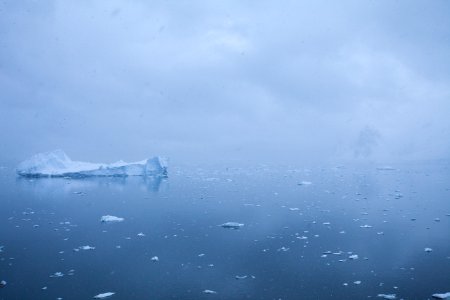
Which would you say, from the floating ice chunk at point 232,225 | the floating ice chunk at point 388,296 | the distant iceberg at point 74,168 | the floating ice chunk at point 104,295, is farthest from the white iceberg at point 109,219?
the distant iceberg at point 74,168

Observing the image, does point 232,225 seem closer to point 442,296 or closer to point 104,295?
point 104,295

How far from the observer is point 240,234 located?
11945 mm

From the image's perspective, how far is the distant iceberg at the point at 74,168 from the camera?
105 feet

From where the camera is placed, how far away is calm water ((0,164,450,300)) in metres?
7.42

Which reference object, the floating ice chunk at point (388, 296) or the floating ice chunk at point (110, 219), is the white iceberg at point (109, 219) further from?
the floating ice chunk at point (388, 296)

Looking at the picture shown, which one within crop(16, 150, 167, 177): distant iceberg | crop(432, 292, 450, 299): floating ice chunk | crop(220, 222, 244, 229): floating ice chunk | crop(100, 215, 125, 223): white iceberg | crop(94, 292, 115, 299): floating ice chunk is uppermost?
crop(16, 150, 167, 177): distant iceberg

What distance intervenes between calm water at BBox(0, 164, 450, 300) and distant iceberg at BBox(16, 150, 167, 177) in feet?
43.5

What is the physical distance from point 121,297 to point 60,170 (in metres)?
28.4

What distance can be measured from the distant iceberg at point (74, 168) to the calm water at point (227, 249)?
13256mm

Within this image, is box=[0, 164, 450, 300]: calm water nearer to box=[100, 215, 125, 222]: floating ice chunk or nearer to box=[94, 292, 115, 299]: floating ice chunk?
box=[94, 292, 115, 299]: floating ice chunk

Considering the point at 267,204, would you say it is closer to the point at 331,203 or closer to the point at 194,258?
the point at 331,203

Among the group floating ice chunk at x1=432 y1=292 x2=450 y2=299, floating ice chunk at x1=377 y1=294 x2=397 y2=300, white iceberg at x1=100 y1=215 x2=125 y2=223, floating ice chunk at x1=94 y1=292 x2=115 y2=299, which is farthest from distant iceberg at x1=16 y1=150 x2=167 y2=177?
floating ice chunk at x1=432 y1=292 x2=450 y2=299

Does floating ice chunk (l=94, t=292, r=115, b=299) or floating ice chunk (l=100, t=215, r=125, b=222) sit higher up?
floating ice chunk (l=100, t=215, r=125, b=222)

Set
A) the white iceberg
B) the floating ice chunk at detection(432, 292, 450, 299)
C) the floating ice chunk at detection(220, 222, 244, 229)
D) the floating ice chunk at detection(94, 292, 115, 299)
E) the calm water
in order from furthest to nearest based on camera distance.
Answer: the white iceberg, the floating ice chunk at detection(220, 222, 244, 229), the calm water, the floating ice chunk at detection(94, 292, 115, 299), the floating ice chunk at detection(432, 292, 450, 299)
